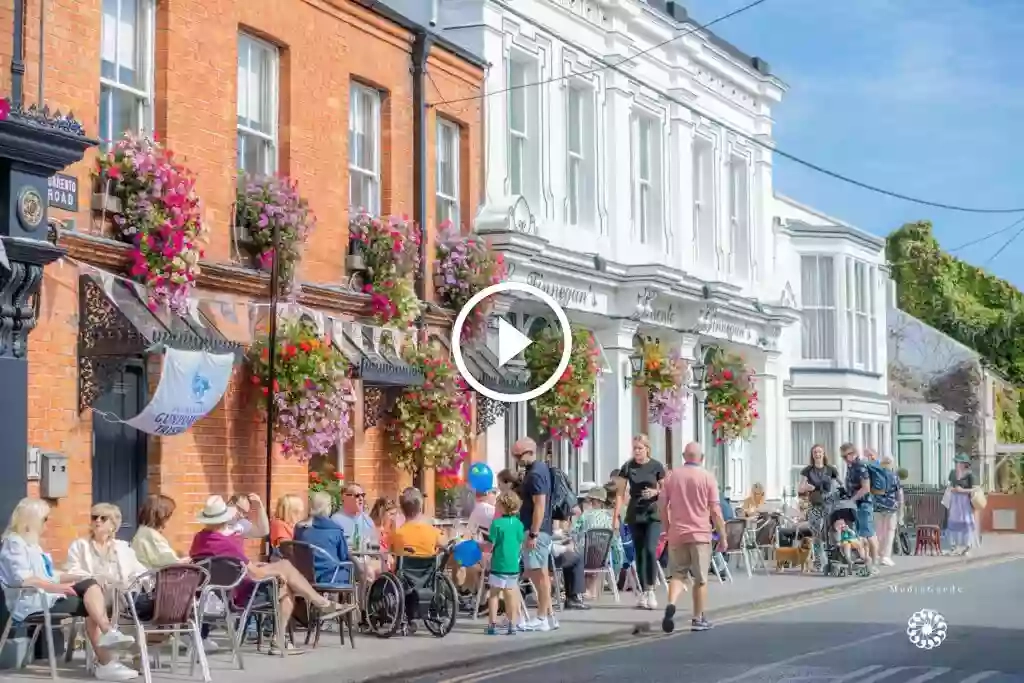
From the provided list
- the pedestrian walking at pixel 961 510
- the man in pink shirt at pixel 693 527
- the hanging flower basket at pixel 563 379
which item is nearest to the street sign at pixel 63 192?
the man in pink shirt at pixel 693 527

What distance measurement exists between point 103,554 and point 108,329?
8.92 ft

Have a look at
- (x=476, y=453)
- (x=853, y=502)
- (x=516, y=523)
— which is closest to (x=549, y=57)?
(x=476, y=453)

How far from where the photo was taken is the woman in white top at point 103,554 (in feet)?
46.7

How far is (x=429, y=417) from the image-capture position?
22203 millimetres

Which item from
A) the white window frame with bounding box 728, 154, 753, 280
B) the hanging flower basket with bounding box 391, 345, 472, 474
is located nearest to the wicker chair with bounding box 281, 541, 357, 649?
the hanging flower basket with bounding box 391, 345, 472, 474

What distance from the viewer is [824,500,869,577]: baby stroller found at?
26.6 meters

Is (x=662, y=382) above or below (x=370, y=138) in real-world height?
below

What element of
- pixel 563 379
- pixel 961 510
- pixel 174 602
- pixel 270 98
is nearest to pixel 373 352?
pixel 270 98

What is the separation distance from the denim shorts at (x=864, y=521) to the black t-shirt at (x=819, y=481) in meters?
0.64

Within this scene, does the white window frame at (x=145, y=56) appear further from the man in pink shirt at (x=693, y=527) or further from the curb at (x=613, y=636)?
the man in pink shirt at (x=693, y=527)

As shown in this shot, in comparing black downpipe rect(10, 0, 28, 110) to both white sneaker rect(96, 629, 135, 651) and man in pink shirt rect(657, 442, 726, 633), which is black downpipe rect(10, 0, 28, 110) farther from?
man in pink shirt rect(657, 442, 726, 633)

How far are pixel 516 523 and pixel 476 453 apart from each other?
7319 millimetres
